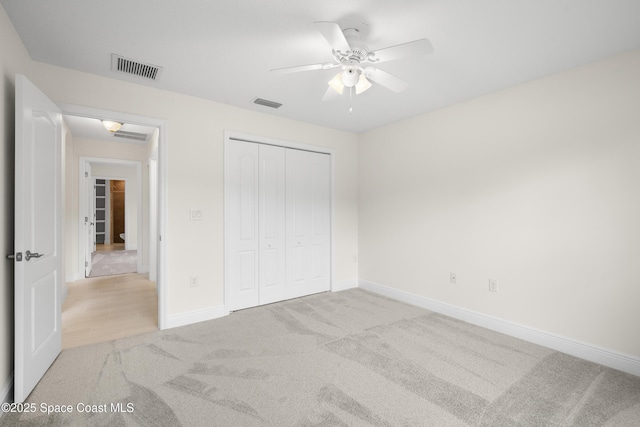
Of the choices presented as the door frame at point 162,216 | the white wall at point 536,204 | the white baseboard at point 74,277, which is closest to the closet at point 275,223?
the door frame at point 162,216

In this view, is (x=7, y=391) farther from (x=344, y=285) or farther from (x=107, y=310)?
(x=344, y=285)

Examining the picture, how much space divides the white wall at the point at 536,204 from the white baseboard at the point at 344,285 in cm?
89

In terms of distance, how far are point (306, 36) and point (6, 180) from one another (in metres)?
2.27

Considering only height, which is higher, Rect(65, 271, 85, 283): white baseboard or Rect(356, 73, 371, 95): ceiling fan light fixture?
Rect(356, 73, 371, 95): ceiling fan light fixture

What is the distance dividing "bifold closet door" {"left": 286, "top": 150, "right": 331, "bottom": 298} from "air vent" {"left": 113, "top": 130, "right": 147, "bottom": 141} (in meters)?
2.80

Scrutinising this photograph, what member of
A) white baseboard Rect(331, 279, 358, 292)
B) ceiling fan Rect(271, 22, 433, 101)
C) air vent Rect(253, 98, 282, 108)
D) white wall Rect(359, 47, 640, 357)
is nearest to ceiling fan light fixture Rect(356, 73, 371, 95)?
ceiling fan Rect(271, 22, 433, 101)

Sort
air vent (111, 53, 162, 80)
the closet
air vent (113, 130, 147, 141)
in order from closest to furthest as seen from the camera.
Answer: air vent (111, 53, 162, 80), the closet, air vent (113, 130, 147, 141)

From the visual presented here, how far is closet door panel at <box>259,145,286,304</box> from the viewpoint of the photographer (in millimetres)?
3945

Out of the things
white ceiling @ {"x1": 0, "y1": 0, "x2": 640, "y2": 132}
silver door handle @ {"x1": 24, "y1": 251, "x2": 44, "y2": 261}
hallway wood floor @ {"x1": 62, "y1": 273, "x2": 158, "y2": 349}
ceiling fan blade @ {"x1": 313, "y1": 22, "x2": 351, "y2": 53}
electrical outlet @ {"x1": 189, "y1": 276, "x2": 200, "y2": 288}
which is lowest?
hallway wood floor @ {"x1": 62, "y1": 273, "x2": 158, "y2": 349}

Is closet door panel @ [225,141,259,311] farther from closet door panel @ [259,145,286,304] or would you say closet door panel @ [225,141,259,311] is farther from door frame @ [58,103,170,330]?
door frame @ [58,103,170,330]

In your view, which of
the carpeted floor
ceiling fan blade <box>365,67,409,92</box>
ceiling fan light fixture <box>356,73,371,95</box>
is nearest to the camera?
the carpeted floor

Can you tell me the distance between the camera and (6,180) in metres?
2.02

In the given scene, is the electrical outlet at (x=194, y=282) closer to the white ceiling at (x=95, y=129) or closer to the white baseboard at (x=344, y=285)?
the white baseboard at (x=344, y=285)

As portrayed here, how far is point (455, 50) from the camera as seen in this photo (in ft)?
7.73
